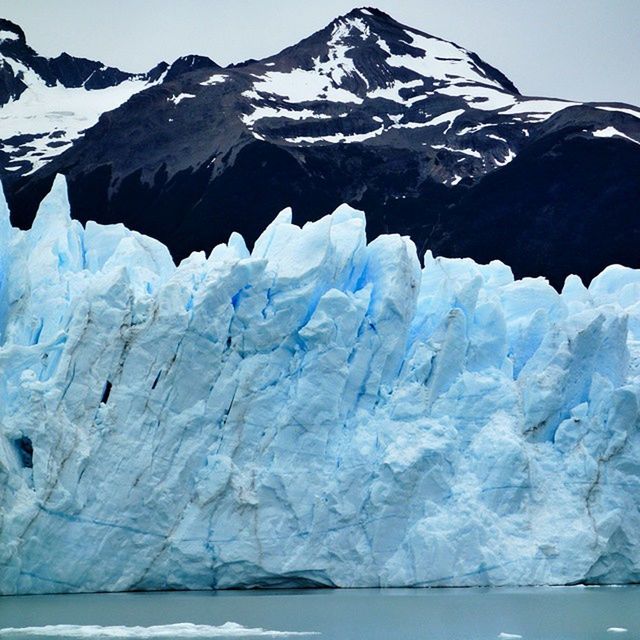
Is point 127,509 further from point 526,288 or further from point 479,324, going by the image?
point 526,288

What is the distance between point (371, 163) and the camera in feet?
126

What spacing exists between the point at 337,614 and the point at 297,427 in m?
3.70

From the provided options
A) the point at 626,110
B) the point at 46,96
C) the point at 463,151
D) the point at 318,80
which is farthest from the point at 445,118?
the point at 46,96

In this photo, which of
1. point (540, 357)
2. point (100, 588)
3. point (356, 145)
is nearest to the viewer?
point (100, 588)

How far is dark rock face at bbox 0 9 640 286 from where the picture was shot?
119 ft

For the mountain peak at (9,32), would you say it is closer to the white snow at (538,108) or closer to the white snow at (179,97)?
the white snow at (179,97)

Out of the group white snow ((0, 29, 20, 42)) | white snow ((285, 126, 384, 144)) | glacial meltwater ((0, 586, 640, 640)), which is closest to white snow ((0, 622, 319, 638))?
glacial meltwater ((0, 586, 640, 640))

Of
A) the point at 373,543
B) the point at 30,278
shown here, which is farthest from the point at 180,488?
the point at 30,278

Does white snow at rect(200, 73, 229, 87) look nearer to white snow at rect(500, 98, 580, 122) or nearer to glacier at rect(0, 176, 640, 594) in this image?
white snow at rect(500, 98, 580, 122)

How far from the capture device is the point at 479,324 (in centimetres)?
2020

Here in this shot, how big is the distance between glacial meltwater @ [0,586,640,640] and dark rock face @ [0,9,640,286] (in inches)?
749

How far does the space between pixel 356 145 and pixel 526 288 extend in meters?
17.8

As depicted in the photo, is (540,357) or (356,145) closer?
(540,357)

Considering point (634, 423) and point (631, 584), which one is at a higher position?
point (634, 423)
